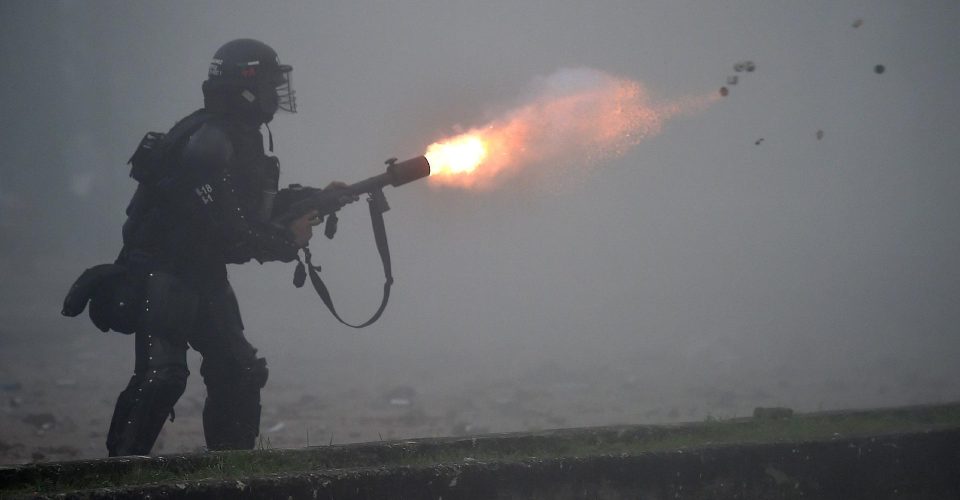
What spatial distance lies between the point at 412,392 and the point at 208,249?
7598mm

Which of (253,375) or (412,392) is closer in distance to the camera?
(253,375)

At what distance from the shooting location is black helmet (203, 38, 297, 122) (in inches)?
147

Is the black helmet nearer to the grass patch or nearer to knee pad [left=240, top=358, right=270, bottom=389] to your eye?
knee pad [left=240, top=358, right=270, bottom=389]

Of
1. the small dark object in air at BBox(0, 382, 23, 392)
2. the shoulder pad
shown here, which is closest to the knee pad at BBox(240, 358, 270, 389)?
the shoulder pad

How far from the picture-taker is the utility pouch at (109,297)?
3.33m

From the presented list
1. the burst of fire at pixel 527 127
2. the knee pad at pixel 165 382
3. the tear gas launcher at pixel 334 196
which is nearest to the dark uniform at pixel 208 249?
the knee pad at pixel 165 382

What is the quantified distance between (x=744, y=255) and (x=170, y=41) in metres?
28.3

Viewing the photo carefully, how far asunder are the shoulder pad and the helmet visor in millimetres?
504

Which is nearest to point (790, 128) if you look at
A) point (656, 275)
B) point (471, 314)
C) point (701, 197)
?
point (701, 197)

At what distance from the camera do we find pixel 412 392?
10859 mm

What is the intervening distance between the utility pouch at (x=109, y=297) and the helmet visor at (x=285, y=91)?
3.50 ft

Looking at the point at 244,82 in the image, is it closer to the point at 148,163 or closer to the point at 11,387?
the point at 148,163

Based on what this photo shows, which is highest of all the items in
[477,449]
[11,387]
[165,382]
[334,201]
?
[334,201]

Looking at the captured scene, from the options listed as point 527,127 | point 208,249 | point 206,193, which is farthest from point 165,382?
point 527,127
